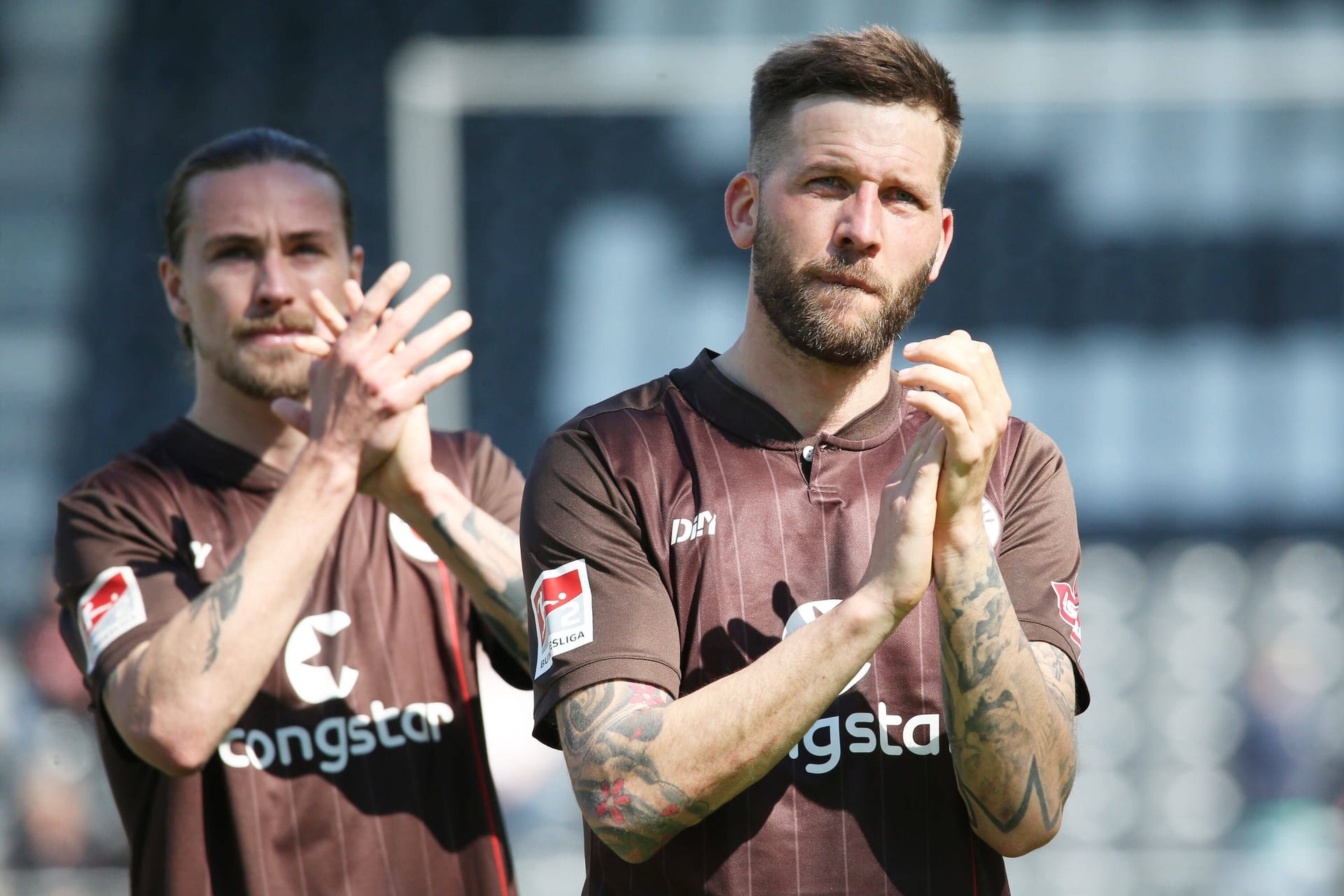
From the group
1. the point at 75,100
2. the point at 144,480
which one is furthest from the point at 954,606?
the point at 75,100

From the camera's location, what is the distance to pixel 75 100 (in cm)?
679

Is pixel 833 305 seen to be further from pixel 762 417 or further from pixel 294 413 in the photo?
pixel 294 413

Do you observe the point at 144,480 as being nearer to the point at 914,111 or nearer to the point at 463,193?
the point at 914,111

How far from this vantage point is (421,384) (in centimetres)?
226

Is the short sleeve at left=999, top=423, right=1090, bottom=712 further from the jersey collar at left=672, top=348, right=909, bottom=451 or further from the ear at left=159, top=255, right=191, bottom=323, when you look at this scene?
the ear at left=159, top=255, right=191, bottom=323

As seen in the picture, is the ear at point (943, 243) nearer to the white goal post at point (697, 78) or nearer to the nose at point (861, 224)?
the nose at point (861, 224)

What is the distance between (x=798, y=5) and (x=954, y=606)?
18.9 ft

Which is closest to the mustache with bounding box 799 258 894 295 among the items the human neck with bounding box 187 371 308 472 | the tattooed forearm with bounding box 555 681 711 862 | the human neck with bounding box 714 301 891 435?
the human neck with bounding box 714 301 891 435

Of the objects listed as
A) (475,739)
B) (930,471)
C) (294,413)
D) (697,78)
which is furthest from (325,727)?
(697,78)

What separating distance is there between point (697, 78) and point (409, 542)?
4.68 meters

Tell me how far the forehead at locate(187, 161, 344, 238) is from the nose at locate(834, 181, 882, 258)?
1226 millimetres

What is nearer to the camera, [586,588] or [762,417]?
[586,588]

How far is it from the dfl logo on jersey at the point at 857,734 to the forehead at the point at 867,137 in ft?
2.01

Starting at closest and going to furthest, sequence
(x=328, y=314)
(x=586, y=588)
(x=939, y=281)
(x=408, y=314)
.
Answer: (x=586, y=588) < (x=408, y=314) < (x=328, y=314) < (x=939, y=281)
